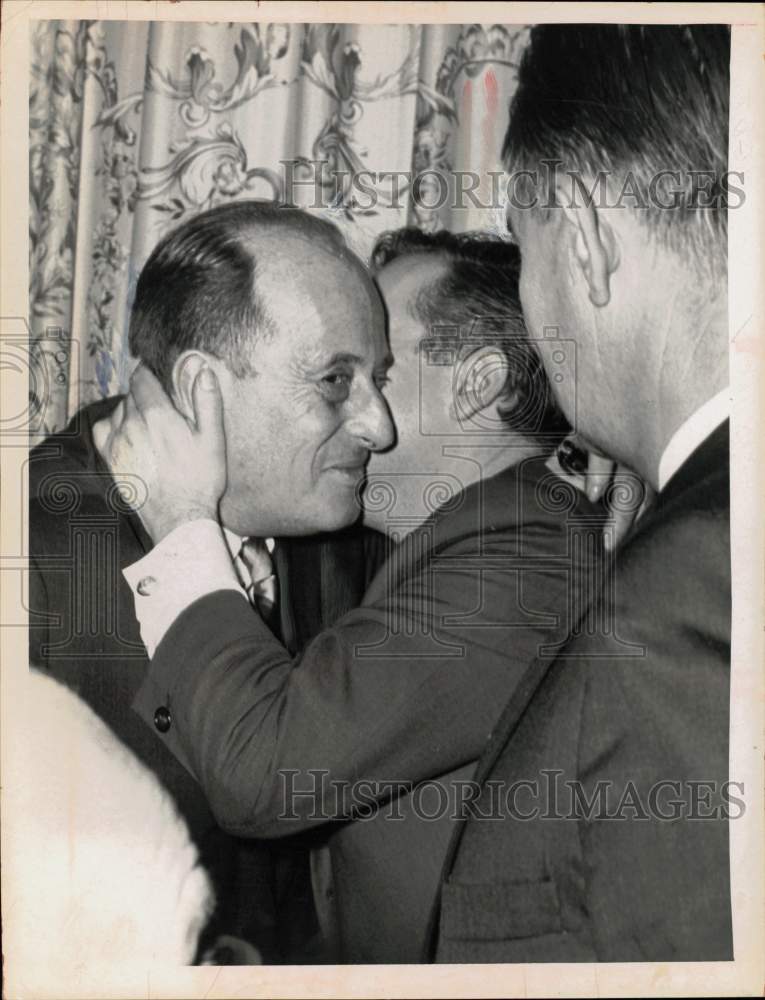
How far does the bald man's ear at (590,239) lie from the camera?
170 centimetres

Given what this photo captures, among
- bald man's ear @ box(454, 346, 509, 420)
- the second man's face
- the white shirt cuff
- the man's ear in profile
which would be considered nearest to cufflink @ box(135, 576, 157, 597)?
the white shirt cuff

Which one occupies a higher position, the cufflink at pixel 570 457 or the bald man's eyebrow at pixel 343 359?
the bald man's eyebrow at pixel 343 359

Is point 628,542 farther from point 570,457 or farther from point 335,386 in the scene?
point 335,386

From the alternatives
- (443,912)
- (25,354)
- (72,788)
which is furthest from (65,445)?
(443,912)

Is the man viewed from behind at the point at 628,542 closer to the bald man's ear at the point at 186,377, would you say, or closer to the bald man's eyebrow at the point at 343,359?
the bald man's eyebrow at the point at 343,359

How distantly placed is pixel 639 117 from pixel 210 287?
76 centimetres

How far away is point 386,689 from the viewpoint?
1.67m

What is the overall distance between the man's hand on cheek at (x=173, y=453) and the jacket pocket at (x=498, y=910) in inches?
29.3

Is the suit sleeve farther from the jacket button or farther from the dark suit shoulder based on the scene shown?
the dark suit shoulder

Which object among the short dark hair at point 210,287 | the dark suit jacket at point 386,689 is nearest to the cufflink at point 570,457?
the dark suit jacket at point 386,689

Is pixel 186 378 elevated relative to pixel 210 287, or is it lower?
lower

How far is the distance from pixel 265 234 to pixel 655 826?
3.84 ft

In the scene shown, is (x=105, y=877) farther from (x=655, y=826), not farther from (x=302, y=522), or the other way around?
(x=655, y=826)

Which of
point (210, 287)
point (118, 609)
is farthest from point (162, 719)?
point (210, 287)
